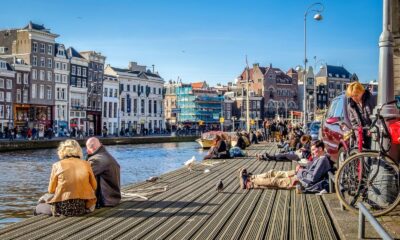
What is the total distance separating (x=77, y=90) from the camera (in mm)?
80688

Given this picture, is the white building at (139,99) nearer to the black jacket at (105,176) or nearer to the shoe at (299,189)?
the shoe at (299,189)

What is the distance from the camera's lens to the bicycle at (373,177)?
641 cm

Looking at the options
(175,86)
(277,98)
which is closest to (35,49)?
(175,86)

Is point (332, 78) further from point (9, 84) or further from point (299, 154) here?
point (299, 154)

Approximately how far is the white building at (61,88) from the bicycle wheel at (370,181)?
71.5 meters

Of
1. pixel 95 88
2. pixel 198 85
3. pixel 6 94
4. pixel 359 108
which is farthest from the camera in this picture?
pixel 198 85

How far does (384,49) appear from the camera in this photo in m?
7.02

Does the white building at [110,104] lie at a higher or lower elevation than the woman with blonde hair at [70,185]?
higher

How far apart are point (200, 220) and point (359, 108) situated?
2.85 metres

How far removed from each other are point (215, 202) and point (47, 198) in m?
3.00

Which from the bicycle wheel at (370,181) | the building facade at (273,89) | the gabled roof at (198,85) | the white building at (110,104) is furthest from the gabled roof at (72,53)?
the bicycle wheel at (370,181)

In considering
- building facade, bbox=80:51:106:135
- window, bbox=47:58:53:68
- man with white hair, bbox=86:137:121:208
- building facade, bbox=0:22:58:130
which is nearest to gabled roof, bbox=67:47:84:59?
building facade, bbox=80:51:106:135

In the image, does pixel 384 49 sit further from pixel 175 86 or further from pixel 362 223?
pixel 175 86

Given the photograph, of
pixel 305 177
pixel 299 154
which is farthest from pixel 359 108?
pixel 299 154
